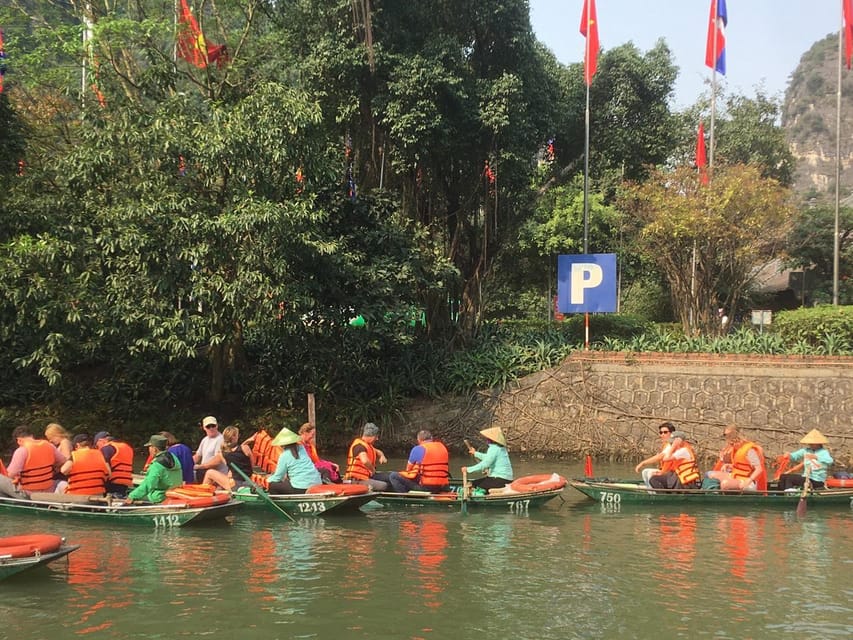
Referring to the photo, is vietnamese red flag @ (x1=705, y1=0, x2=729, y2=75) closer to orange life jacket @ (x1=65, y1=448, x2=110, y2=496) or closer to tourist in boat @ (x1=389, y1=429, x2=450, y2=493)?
tourist in boat @ (x1=389, y1=429, x2=450, y2=493)

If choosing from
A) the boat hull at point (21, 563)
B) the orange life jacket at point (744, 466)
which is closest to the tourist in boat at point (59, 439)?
the boat hull at point (21, 563)

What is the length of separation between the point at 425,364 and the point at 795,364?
349 inches

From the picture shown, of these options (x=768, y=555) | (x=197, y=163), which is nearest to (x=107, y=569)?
(x=768, y=555)

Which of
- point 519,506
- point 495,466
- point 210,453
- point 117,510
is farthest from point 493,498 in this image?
point 117,510

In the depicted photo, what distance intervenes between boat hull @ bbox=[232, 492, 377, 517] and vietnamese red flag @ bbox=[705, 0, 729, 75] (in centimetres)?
2027

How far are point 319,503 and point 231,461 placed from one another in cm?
194

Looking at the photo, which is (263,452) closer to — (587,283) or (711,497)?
(711,497)

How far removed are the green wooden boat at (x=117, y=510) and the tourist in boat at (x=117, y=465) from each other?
61 centimetres

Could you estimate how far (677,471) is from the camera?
47.2 feet

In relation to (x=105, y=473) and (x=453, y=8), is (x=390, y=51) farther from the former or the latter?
(x=105, y=473)

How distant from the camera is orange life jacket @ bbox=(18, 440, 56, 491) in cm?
1264

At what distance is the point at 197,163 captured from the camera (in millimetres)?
18094

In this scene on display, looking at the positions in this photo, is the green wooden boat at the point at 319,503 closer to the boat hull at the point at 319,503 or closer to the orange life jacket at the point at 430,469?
the boat hull at the point at 319,503

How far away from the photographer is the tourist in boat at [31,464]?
1259 cm
